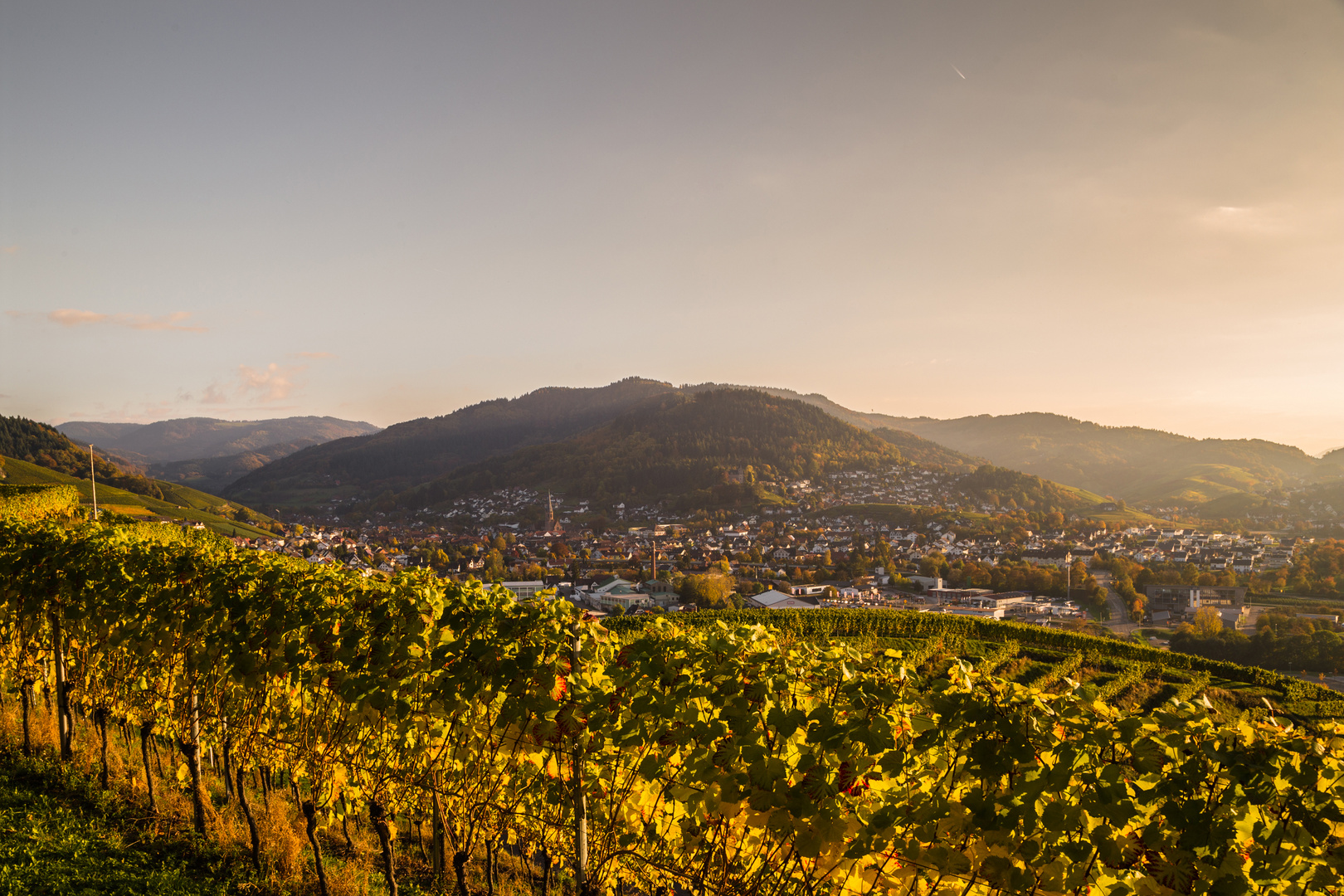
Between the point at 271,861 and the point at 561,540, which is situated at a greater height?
the point at 271,861

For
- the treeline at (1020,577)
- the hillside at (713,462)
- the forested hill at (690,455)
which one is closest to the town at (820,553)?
the treeline at (1020,577)

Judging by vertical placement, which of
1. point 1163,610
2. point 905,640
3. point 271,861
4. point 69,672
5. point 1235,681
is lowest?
point 1163,610

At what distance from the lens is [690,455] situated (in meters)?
148

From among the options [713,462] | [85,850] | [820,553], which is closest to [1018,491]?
[713,462]

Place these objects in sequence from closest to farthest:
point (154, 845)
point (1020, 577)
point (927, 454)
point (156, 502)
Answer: point (154, 845) → point (156, 502) → point (1020, 577) → point (927, 454)

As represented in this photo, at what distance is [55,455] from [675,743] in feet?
340

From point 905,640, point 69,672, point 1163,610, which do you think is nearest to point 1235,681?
point 905,640

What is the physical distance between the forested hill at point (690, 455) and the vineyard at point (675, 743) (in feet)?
404

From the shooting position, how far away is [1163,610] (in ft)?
213

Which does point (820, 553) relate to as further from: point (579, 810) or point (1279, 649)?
point (579, 810)

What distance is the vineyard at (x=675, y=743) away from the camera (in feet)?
5.79

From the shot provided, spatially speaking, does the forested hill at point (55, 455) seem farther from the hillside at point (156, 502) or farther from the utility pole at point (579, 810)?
the utility pole at point (579, 810)

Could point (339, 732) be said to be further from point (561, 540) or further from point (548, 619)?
point (561, 540)

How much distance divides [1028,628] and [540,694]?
87.6ft
